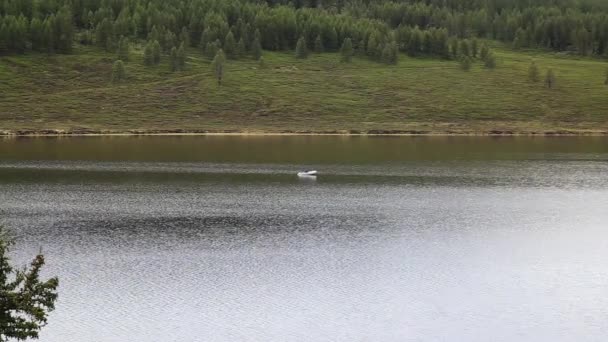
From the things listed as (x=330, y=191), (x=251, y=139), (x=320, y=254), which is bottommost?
→ (x=251, y=139)

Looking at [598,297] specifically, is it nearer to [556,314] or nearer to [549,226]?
[556,314]

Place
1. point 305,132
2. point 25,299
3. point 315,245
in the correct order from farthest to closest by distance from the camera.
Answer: point 305,132 < point 315,245 < point 25,299

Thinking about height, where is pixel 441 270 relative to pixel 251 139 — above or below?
above

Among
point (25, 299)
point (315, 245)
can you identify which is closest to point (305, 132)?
point (315, 245)

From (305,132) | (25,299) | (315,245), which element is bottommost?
(305,132)

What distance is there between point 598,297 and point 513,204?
4107 cm

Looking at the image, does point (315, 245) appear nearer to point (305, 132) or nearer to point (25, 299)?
point (25, 299)

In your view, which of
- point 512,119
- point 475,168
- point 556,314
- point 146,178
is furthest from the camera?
point 512,119

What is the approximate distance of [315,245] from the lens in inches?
2731

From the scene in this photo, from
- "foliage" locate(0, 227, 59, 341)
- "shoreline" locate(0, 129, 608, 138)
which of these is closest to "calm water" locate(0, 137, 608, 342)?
"foliage" locate(0, 227, 59, 341)

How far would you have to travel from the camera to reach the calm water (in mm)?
48688

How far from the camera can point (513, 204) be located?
9456 centimetres

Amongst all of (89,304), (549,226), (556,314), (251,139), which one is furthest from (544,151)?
(89,304)

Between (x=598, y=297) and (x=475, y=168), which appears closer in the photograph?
(x=598, y=297)
